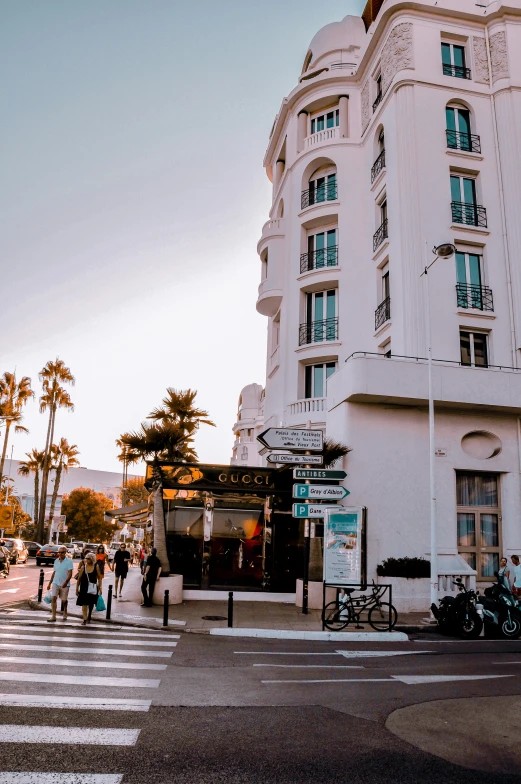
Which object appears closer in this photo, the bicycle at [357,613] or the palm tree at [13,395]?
the bicycle at [357,613]

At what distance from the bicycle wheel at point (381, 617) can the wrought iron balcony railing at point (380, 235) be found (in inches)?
610

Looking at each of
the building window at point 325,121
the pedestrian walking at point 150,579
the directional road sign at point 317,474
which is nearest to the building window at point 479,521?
the directional road sign at point 317,474

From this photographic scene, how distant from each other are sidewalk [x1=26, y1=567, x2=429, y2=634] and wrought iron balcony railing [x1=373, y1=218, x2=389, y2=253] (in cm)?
1537

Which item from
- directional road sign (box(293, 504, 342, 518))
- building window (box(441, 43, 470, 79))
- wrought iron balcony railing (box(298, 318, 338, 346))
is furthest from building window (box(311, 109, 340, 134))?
directional road sign (box(293, 504, 342, 518))

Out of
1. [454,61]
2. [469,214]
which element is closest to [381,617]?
[469,214]

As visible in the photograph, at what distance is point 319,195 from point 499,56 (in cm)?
982

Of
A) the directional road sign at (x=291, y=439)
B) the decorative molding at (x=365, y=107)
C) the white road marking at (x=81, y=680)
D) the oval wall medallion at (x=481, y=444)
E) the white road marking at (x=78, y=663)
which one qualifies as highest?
the decorative molding at (x=365, y=107)

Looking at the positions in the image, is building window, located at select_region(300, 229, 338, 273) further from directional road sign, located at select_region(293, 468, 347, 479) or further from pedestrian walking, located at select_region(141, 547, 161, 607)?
pedestrian walking, located at select_region(141, 547, 161, 607)

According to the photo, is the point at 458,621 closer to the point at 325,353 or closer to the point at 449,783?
the point at 449,783

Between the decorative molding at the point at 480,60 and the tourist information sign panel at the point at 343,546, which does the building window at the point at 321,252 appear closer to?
the decorative molding at the point at 480,60

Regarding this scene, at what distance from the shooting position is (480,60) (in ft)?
88.9

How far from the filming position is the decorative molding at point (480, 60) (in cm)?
2677

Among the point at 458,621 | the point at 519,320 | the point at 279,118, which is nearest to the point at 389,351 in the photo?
the point at 519,320

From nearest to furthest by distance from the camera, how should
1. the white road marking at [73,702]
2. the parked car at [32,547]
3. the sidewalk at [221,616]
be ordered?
the white road marking at [73,702] < the sidewalk at [221,616] < the parked car at [32,547]
